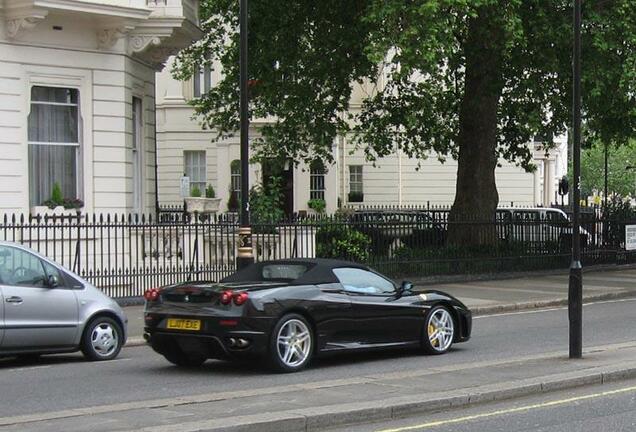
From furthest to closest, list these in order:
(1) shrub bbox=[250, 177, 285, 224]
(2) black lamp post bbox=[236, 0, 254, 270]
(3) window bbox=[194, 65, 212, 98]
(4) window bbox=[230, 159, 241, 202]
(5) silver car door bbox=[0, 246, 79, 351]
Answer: (3) window bbox=[194, 65, 212, 98], (4) window bbox=[230, 159, 241, 202], (1) shrub bbox=[250, 177, 285, 224], (2) black lamp post bbox=[236, 0, 254, 270], (5) silver car door bbox=[0, 246, 79, 351]

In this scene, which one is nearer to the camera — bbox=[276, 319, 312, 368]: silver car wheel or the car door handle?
bbox=[276, 319, 312, 368]: silver car wheel

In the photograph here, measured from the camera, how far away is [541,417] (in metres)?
9.09

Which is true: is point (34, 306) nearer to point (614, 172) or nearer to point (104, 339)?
point (104, 339)

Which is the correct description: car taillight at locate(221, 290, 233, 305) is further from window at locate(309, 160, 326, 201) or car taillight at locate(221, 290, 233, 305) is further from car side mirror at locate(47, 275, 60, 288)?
window at locate(309, 160, 326, 201)

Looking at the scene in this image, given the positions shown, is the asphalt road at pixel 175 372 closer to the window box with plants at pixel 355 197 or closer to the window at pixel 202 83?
the window box with plants at pixel 355 197

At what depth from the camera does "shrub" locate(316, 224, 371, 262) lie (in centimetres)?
2372

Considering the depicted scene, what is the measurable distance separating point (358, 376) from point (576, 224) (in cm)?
376

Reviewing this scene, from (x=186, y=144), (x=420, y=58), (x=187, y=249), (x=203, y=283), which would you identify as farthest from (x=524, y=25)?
(x=186, y=144)

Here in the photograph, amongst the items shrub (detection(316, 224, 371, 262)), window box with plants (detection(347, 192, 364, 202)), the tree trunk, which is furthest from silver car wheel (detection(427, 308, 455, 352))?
window box with plants (detection(347, 192, 364, 202))

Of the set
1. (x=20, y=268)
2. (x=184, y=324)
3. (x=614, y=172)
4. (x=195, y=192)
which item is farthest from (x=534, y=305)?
(x=614, y=172)

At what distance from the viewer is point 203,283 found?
1193cm

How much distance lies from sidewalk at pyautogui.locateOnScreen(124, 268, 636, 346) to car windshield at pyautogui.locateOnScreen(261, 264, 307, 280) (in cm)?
436

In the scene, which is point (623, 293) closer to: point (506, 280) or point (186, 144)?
point (506, 280)

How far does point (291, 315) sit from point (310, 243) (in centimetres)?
1133
